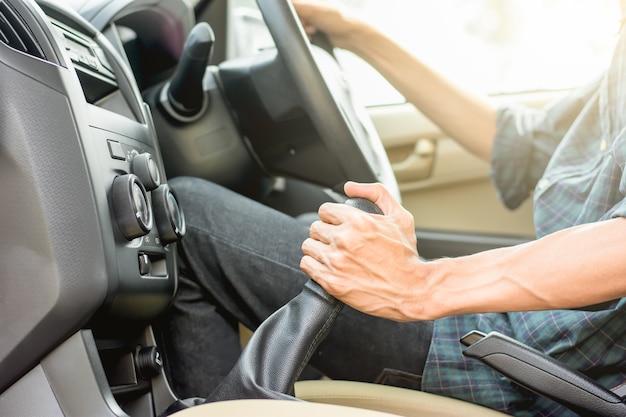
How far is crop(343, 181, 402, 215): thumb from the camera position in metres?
0.67

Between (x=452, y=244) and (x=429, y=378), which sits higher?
(x=429, y=378)

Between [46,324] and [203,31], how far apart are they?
0.50m

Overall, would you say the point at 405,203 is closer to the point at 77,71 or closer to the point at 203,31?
the point at 203,31

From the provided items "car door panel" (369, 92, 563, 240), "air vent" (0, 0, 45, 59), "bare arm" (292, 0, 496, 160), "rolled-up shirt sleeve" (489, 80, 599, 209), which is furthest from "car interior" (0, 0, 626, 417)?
"car door panel" (369, 92, 563, 240)

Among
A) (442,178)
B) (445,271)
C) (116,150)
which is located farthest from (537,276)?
(442,178)

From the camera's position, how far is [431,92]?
1.15 metres

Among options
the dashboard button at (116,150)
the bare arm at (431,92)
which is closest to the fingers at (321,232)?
the dashboard button at (116,150)

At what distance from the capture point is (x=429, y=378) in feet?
2.52

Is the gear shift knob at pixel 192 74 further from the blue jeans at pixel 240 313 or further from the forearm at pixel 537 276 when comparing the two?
the forearm at pixel 537 276

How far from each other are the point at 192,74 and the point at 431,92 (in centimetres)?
44

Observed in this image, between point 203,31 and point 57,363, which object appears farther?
point 203,31

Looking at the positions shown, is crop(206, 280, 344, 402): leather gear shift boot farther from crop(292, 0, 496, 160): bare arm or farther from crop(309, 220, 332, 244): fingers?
crop(292, 0, 496, 160): bare arm

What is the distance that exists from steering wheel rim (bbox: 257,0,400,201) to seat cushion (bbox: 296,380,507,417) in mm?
276

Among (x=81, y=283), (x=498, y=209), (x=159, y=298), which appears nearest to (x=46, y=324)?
(x=81, y=283)
